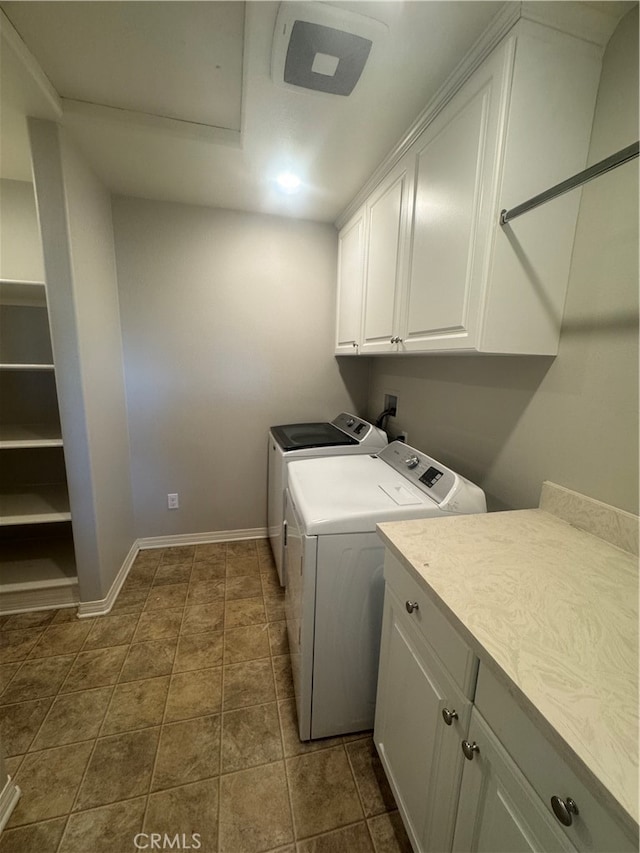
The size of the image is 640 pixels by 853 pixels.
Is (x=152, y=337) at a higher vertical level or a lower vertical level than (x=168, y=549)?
higher

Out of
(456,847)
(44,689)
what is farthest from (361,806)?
(44,689)

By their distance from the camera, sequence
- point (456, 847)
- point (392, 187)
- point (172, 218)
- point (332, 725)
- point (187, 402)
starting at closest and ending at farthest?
point (456, 847) → point (332, 725) → point (392, 187) → point (172, 218) → point (187, 402)

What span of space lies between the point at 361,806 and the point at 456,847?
0.53 meters

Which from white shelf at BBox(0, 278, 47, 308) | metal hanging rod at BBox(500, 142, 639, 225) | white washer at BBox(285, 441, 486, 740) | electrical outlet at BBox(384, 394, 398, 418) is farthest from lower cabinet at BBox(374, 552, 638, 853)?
white shelf at BBox(0, 278, 47, 308)

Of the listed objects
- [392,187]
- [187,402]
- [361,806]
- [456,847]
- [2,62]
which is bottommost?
[361,806]

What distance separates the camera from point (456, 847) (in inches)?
28.4

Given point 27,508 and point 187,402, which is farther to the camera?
point 187,402

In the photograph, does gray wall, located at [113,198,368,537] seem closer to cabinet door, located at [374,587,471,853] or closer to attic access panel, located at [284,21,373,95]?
attic access panel, located at [284,21,373,95]

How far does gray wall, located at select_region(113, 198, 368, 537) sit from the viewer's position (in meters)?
2.17

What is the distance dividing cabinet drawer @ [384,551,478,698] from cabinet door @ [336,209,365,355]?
1.42 metres

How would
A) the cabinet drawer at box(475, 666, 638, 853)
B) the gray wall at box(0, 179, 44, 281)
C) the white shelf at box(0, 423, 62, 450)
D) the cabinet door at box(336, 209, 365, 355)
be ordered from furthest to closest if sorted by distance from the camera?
the cabinet door at box(336, 209, 365, 355) < the gray wall at box(0, 179, 44, 281) < the white shelf at box(0, 423, 62, 450) < the cabinet drawer at box(475, 666, 638, 853)

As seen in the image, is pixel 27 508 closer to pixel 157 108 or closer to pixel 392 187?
pixel 157 108

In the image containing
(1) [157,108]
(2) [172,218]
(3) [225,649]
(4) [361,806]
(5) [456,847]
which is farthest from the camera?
(2) [172,218]

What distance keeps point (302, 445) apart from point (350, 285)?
106cm
